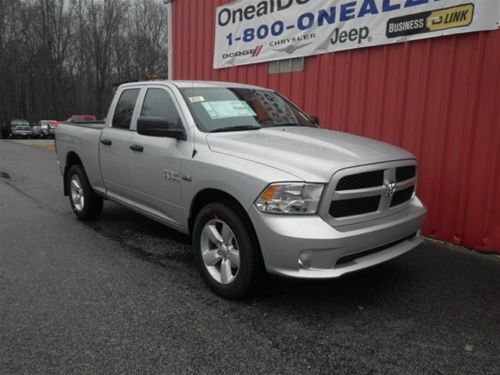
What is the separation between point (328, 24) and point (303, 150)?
382 cm

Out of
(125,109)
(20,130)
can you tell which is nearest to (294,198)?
(125,109)

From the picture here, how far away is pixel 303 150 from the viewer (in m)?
3.48

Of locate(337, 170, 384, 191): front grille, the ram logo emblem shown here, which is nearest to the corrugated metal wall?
the ram logo emblem

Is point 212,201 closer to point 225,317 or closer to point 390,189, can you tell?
point 225,317

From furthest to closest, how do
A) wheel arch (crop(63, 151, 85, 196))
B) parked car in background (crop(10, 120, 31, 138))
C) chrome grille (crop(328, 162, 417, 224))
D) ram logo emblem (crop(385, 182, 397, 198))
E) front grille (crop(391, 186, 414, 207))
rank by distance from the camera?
1. parked car in background (crop(10, 120, 31, 138))
2. wheel arch (crop(63, 151, 85, 196))
3. front grille (crop(391, 186, 414, 207))
4. ram logo emblem (crop(385, 182, 397, 198))
5. chrome grille (crop(328, 162, 417, 224))

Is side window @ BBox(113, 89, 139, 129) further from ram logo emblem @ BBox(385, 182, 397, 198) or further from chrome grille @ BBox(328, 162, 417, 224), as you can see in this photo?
ram logo emblem @ BBox(385, 182, 397, 198)

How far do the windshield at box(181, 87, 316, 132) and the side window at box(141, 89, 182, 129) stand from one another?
180mm

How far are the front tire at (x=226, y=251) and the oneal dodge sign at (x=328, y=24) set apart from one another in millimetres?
3677

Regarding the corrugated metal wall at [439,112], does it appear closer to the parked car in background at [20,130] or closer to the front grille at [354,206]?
the front grille at [354,206]

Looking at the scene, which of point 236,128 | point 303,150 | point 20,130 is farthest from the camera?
point 20,130

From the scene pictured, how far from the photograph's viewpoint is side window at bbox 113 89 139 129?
197 inches

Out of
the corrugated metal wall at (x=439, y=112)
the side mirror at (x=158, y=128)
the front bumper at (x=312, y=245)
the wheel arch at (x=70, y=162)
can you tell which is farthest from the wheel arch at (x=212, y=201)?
the corrugated metal wall at (x=439, y=112)

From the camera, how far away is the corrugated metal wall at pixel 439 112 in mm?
4988

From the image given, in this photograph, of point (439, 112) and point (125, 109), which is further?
point (439, 112)
